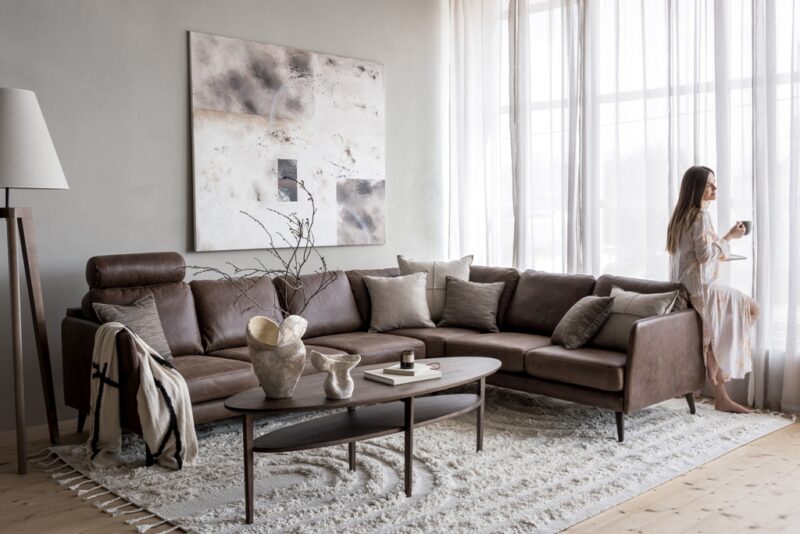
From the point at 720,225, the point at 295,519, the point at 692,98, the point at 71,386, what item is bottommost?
the point at 295,519

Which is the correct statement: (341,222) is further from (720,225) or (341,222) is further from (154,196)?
(720,225)

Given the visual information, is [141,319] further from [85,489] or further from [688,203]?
[688,203]

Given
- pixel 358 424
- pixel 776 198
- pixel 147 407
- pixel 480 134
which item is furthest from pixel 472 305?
pixel 147 407

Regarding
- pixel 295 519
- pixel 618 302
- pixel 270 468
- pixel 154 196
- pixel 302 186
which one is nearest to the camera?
pixel 295 519

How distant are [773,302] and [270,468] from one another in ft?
10.7

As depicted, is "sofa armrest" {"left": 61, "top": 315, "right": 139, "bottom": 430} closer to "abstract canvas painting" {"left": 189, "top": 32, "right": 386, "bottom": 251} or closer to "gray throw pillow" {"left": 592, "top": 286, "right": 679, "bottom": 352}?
"abstract canvas painting" {"left": 189, "top": 32, "right": 386, "bottom": 251}

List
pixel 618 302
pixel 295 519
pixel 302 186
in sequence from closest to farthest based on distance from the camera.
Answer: pixel 295 519 → pixel 618 302 → pixel 302 186

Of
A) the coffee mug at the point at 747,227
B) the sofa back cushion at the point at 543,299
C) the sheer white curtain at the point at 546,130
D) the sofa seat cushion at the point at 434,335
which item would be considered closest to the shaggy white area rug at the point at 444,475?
the sofa seat cushion at the point at 434,335

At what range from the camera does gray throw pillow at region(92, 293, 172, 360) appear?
4.25 metres

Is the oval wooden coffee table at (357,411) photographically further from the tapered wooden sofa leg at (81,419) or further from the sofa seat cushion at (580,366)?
the tapered wooden sofa leg at (81,419)

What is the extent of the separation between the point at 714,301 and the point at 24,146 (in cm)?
388

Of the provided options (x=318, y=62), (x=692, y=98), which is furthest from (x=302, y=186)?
(x=692, y=98)

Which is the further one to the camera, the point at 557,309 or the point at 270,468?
the point at 557,309

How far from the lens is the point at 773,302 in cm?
500
